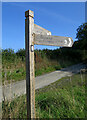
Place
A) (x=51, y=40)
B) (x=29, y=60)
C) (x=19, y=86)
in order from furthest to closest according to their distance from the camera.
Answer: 1. (x=19, y=86)
2. (x=51, y=40)
3. (x=29, y=60)

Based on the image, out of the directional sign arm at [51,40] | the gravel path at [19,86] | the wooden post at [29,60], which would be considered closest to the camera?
the wooden post at [29,60]

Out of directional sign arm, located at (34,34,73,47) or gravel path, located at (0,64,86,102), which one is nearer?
directional sign arm, located at (34,34,73,47)

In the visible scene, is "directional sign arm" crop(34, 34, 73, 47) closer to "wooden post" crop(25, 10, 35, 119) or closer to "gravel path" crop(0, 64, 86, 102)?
"wooden post" crop(25, 10, 35, 119)

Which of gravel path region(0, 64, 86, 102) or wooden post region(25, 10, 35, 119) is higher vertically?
wooden post region(25, 10, 35, 119)

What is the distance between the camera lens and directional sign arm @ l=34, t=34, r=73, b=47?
1791 mm

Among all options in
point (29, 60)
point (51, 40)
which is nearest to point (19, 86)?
point (29, 60)

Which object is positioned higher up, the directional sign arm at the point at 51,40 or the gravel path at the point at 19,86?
the directional sign arm at the point at 51,40

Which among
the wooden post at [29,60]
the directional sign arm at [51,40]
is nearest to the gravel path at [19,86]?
the wooden post at [29,60]

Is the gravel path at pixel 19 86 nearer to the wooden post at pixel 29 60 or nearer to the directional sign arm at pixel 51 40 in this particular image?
the wooden post at pixel 29 60

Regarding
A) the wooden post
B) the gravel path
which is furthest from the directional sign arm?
the gravel path

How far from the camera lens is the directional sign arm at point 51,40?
1.79 meters

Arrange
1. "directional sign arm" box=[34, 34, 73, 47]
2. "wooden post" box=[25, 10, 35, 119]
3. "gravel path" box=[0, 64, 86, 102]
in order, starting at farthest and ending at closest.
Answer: "gravel path" box=[0, 64, 86, 102] < "directional sign arm" box=[34, 34, 73, 47] < "wooden post" box=[25, 10, 35, 119]

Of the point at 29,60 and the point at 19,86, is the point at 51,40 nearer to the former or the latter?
the point at 29,60

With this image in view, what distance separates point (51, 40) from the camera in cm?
190
